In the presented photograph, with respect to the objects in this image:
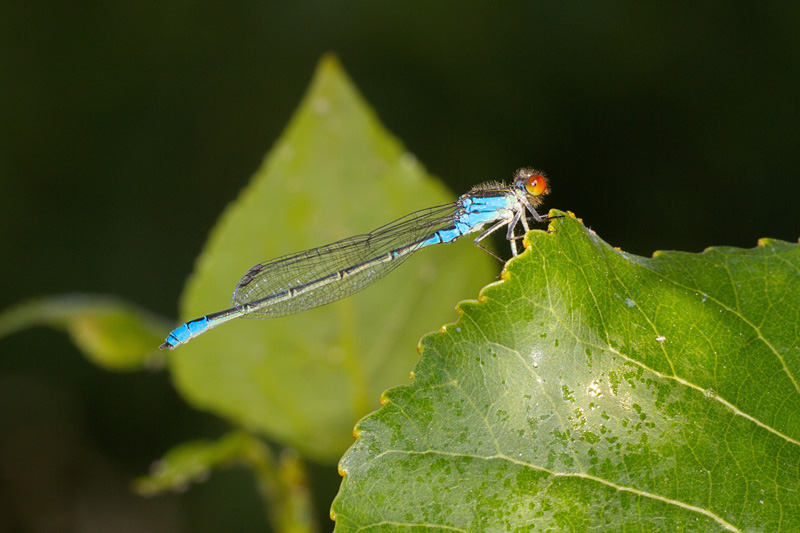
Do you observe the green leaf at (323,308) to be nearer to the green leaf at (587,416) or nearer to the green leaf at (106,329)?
the green leaf at (106,329)

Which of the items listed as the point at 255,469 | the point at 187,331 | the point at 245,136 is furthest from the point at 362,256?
the point at 245,136

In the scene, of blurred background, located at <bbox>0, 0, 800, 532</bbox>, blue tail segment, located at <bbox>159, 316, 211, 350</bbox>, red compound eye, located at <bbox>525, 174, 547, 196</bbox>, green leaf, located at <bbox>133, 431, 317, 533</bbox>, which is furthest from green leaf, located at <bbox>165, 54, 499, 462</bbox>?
blurred background, located at <bbox>0, 0, 800, 532</bbox>

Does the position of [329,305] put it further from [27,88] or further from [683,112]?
[27,88]

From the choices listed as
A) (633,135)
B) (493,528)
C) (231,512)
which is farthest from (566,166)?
(493,528)

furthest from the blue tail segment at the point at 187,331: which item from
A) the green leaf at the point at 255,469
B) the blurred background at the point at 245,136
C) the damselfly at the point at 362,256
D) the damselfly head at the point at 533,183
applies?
the blurred background at the point at 245,136

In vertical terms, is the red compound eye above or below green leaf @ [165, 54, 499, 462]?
above

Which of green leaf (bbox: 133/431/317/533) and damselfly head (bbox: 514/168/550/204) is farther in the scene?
damselfly head (bbox: 514/168/550/204)

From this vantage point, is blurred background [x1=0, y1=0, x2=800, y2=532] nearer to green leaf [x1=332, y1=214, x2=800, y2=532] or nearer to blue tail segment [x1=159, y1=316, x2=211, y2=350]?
blue tail segment [x1=159, y1=316, x2=211, y2=350]
